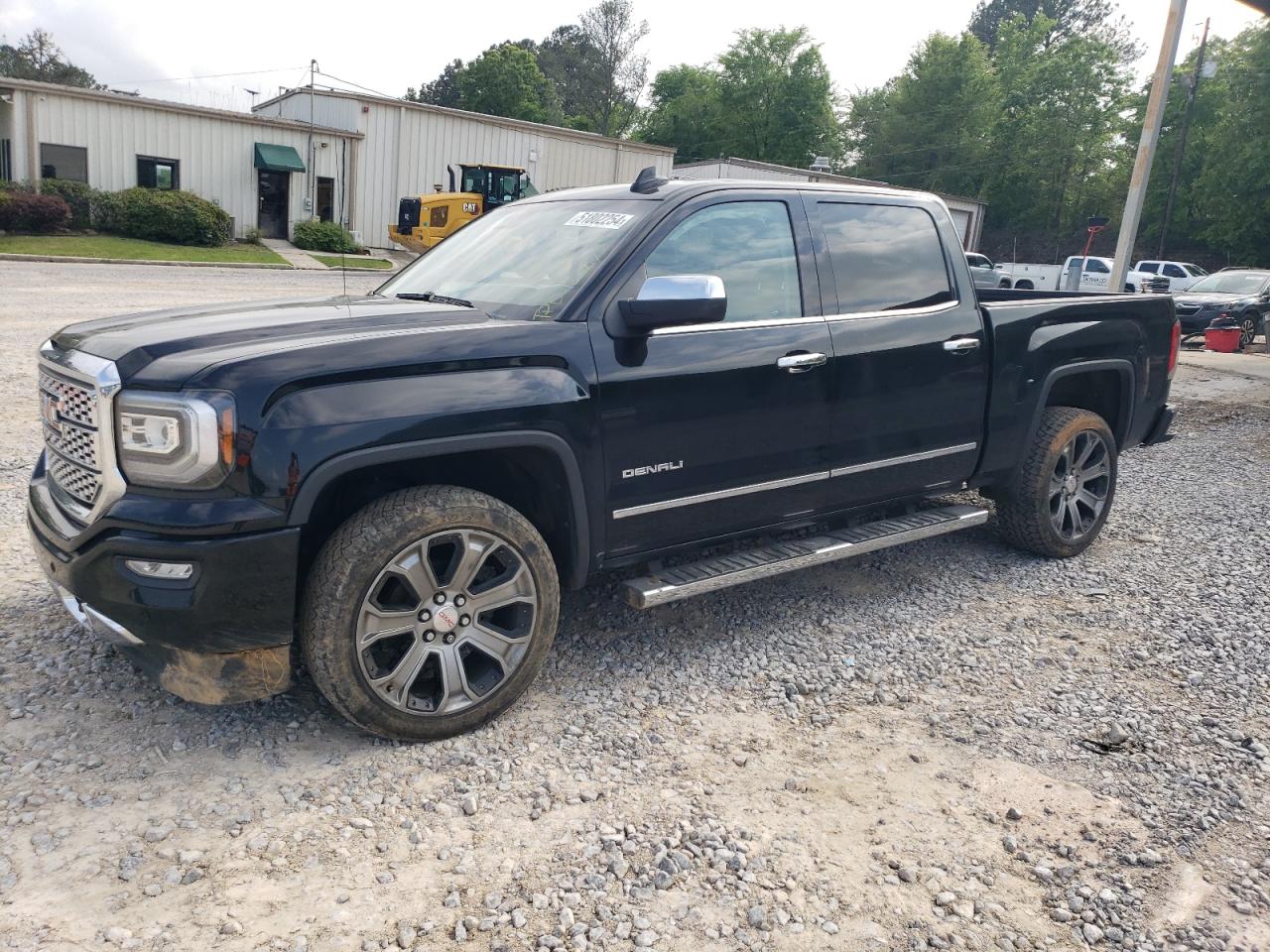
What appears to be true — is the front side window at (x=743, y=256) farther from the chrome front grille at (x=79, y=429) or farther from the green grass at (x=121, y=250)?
the green grass at (x=121, y=250)

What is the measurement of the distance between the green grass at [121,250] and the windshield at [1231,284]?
73.9 feet

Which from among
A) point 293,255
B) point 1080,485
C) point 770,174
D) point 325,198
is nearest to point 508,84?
point 770,174

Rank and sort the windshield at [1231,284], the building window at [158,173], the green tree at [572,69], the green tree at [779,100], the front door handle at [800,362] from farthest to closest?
the green tree at [572,69] → the green tree at [779,100] → the building window at [158,173] → the windshield at [1231,284] → the front door handle at [800,362]

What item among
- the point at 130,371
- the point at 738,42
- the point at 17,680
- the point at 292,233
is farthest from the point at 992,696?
the point at 738,42

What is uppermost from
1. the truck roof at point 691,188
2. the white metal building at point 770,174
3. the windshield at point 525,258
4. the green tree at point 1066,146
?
the green tree at point 1066,146

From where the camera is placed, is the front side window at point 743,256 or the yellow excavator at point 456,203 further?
the yellow excavator at point 456,203

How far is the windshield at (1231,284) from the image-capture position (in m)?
21.1

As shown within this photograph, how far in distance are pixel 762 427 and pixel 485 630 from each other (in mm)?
1393

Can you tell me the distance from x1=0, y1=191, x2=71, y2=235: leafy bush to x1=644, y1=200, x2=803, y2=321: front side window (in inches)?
1043

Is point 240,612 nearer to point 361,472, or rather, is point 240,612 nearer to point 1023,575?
point 361,472

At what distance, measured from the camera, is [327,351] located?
9.76 feet

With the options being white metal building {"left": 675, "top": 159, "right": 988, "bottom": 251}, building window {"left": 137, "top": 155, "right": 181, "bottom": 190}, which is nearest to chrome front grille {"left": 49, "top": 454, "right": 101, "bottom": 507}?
white metal building {"left": 675, "top": 159, "right": 988, "bottom": 251}

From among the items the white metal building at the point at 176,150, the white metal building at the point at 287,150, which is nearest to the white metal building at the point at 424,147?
the white metal building at the point at 287,150

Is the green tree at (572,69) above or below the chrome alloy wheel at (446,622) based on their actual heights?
above
